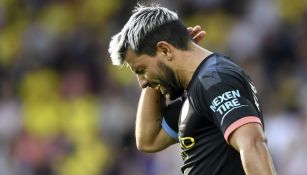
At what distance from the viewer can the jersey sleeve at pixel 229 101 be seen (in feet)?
12.9

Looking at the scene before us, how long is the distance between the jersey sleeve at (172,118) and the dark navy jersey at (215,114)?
0.31 m

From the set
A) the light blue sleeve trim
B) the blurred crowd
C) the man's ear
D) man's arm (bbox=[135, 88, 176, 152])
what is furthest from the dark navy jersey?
the blurred crowd

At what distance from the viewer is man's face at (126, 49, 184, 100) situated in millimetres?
4379

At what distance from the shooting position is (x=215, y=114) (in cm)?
402

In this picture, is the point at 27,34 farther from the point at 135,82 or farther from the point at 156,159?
the point at 156,159

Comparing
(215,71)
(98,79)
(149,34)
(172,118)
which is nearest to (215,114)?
(215,71)

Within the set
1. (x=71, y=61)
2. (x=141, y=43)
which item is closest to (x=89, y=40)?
(x=71, y=61)

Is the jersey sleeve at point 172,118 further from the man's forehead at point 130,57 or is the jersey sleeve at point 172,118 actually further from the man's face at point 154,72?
the man's forehead at point 130,57

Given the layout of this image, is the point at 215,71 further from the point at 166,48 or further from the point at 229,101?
the point at 166,48

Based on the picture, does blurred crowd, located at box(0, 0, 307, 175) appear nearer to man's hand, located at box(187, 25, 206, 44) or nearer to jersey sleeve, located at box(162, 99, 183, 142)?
jersey sleeve, located at box(162, 99, 183, 142)

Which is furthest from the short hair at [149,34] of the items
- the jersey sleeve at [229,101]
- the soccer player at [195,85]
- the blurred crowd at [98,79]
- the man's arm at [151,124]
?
the blurred crowd at [98,79]

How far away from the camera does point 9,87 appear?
37.9 ft

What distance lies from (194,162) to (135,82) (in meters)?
6.67

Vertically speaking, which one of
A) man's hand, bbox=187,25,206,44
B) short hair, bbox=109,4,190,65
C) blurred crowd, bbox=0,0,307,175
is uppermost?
short hair, bbox=109,4,190,65
